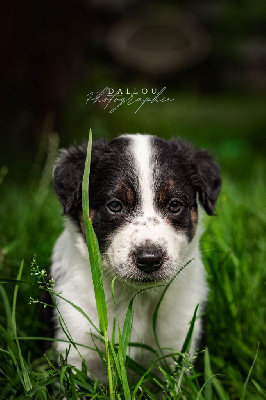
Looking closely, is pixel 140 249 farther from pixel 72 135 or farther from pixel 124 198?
pixel 72 135

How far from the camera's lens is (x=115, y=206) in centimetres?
328

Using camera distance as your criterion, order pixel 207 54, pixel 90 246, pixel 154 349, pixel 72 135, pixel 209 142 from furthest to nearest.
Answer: pixel 207 54 → pixel 209 142 → pixel 72 135 → pixel 154 349 → pixel 90 246

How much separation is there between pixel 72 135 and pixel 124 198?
12.4 ft

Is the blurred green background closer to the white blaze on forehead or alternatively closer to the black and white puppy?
the black and white puppy

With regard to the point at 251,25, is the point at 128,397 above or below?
below

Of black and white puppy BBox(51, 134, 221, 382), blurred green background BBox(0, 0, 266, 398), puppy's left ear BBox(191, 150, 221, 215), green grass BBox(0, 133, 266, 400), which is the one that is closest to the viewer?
green grass BBox(0, 133, 266, 400)

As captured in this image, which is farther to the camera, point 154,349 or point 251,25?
point 251,25

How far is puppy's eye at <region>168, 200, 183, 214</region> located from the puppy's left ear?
9.1 inches

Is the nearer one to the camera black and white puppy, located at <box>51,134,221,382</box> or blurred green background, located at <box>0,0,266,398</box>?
black and white puppy, located at <box>51,134,221,382</box>

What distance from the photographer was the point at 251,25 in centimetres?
1262

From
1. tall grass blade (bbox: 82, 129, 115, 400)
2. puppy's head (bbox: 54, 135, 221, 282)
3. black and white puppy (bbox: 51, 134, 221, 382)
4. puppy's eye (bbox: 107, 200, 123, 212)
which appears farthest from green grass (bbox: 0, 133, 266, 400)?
puppy's eye (bbox: 107, 200, 123, 212)

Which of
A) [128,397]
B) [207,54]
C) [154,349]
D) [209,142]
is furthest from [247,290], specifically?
[207,54]

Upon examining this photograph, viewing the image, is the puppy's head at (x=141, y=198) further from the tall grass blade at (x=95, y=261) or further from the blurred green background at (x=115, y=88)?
the blurred green background at (x=115, y=88)

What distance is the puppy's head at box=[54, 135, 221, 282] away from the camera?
3078 millimetres
